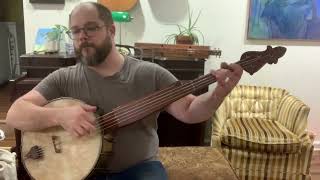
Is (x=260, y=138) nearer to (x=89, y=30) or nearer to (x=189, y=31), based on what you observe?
(x=189, y=31)

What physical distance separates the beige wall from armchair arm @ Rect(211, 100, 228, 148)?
515 millimetres

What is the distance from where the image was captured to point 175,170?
1.90m

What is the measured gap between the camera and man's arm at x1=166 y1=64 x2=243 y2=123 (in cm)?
128

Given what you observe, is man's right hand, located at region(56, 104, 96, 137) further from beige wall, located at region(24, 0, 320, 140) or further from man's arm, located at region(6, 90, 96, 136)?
beige wall, located at region(24, 0, 320, 140)

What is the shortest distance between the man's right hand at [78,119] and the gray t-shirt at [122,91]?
0.10m

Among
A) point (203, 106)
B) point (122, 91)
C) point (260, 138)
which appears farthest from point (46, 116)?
point (260, 138)

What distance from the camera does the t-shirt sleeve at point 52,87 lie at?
1.52 meters

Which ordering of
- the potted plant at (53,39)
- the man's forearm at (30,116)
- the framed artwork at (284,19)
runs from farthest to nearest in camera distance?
1. the framed artwork at (284,19)
2. the potted plant at (53,39)
3. the man's forearm at (30,116)

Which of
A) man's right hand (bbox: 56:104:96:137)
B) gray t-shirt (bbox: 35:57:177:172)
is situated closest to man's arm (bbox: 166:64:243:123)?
gray t-shirt (bbox: 35:57:177:172)

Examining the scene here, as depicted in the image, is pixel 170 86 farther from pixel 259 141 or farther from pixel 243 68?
pixel 259 141

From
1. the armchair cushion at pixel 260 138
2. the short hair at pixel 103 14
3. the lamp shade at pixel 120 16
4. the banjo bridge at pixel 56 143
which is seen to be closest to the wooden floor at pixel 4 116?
the armchair cushion at pixel 260 138

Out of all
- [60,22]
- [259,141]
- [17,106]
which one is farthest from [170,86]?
[60,22]

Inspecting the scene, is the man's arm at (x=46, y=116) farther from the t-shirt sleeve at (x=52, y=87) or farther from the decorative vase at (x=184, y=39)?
the decorative vase at (x=184, y=39)

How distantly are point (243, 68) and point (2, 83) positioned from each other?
449 cm
